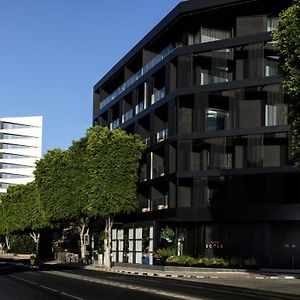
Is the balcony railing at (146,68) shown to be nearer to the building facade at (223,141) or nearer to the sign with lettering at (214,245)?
the building facade at (223,141)

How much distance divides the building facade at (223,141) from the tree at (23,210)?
21557 millimetres

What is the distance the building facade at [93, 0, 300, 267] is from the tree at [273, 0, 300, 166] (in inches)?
860

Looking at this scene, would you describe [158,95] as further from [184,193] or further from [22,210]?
[22,210]

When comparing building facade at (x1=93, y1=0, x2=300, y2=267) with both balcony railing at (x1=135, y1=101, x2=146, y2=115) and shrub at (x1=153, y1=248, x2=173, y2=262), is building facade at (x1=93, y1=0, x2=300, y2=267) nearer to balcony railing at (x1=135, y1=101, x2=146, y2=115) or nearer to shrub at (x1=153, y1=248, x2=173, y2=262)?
shrub at (x1=153, y1=248, x2=173, y2=262)

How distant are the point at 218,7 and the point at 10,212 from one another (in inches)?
1712

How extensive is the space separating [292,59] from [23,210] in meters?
57.7

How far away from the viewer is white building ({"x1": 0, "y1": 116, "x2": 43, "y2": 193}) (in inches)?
6107

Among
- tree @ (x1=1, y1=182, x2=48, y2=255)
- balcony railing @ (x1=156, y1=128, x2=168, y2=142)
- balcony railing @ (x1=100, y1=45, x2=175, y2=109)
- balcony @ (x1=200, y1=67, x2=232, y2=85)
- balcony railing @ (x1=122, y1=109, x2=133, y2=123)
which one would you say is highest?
balcony railing @ (x1=100, y1=45, x2=175, y2=109)

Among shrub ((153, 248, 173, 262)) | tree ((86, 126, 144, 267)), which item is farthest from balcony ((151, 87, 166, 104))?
shrub ((153, 248, 173, 262))

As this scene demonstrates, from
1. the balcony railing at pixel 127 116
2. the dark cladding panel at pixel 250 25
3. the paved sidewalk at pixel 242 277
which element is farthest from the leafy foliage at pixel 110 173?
the dark cladding panel at pixel 250 25

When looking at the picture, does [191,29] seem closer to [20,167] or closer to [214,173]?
[214,173]

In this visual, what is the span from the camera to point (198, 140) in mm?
49781

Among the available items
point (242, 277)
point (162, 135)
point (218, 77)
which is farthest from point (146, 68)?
point (242, 277)

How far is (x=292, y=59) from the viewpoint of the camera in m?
23.4
